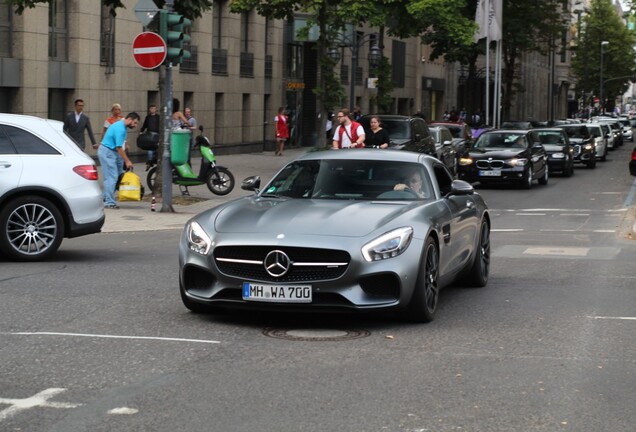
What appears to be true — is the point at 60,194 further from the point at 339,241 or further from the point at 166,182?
the point at 166,182

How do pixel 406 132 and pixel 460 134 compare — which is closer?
pixel 406 132

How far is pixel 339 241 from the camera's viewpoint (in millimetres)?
9414

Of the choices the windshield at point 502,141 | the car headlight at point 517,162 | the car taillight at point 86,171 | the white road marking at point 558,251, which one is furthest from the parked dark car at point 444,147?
the car taillight at point 86,171

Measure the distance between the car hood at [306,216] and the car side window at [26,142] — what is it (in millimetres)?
4592

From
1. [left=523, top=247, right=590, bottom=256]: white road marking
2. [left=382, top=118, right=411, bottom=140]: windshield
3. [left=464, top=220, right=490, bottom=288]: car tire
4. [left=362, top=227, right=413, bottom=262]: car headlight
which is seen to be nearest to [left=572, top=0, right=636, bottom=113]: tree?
[left=382, top=118, right=411, bottom=140]: windshield

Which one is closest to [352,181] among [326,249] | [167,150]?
[326,249]

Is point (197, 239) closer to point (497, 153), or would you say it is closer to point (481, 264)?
point (481, 264)

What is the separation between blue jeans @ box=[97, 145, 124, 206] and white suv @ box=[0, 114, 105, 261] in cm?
785

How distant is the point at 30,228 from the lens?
1425cm

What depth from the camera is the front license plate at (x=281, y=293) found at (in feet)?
30.7

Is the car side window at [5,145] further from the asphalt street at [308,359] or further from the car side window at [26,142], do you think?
the asphalt street at [308,359]

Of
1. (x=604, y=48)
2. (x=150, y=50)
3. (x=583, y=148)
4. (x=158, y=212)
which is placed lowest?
(x=158, y=212)

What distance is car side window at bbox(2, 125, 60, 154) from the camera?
47.4 ft

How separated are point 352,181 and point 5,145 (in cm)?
505
